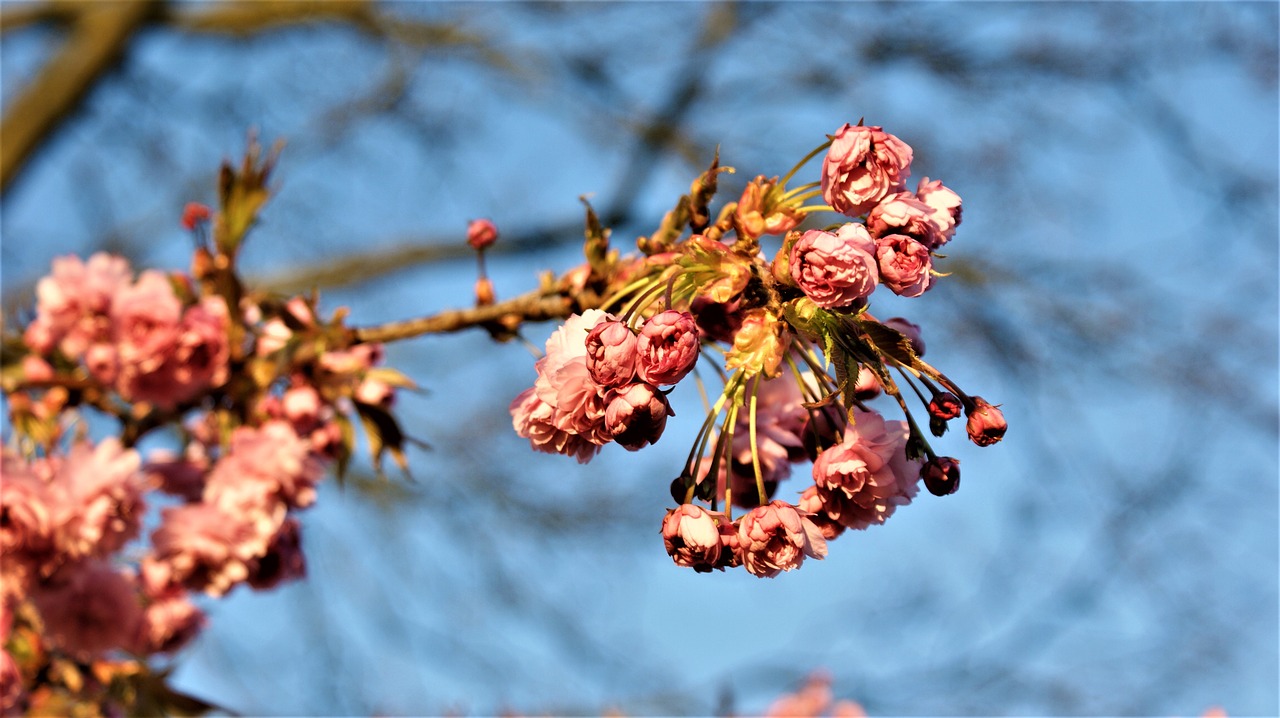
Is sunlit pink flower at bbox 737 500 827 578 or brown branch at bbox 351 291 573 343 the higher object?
brown branch at bbox 351 291 573 343

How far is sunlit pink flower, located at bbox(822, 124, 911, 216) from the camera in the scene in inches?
33.1

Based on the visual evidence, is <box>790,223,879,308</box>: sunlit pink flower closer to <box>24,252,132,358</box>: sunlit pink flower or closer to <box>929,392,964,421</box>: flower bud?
<box>929,392,964,421</box>: flower bud

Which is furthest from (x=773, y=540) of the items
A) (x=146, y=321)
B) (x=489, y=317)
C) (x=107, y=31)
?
(x=107, y=31)

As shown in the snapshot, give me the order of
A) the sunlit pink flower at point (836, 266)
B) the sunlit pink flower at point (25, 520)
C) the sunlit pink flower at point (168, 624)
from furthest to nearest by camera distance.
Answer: the sunlit pink flower at point (168, 624) < the sunlit pink flower at point (25, 520) < the sunlit pink flower at point (836, 266)

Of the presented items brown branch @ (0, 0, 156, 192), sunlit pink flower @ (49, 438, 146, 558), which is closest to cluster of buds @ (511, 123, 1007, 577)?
sunlit pink flower @ (49, 438, 146, 558)

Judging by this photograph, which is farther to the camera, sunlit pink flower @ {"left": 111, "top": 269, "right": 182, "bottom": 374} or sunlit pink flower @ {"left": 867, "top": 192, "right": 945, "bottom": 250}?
sunlit pink flower @ {"left": 111, "top": 269, "right": 182, "bottom": 374}

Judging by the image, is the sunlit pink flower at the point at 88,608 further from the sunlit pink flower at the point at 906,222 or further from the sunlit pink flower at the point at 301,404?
the sunlit pink flower at the point at 906,222

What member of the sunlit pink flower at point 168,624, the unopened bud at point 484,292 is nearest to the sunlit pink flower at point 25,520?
the sunlit pink flower at point 168,624

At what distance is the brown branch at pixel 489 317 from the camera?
119cm

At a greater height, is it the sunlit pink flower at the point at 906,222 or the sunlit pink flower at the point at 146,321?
the sunlit pink flower at the point at 146,321

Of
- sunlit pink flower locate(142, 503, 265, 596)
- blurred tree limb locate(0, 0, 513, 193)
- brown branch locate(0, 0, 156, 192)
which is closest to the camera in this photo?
sunlit pink flower locate(142, 503, 265, 596)

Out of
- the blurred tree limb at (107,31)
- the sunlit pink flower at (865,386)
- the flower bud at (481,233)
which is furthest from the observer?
the blurred tree limb at (107,31)

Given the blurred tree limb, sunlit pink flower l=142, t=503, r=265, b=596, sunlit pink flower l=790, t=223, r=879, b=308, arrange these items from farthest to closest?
the blurred tree limb < sunlit pink flower l=142, t=503, r=265, b=596 < sunlit pink flower l=790, t=223, r=879, b=308

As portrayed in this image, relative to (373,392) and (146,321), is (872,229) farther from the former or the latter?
(146,321)
